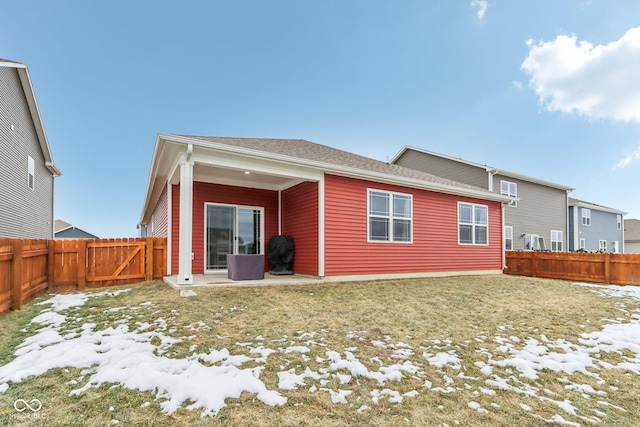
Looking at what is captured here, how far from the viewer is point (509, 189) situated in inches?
648

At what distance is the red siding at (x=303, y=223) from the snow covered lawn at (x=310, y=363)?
8.97 ft

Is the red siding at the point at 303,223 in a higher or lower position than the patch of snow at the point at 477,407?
higher

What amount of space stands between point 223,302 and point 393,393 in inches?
130

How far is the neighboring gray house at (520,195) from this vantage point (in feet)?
52.4

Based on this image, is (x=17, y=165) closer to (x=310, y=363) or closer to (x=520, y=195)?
(x=310, y=363)

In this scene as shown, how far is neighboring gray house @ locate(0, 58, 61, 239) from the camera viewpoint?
9.30m

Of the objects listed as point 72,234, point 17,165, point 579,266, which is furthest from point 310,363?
point 72,234

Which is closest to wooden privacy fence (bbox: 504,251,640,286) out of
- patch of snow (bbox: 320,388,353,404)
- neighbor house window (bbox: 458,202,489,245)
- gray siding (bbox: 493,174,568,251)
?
neighbor house window (bbox: 458,202,489,245)

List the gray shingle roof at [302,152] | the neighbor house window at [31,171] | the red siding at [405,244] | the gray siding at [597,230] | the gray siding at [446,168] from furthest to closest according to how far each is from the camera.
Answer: the gray siding at [597,230] → the gray siding at [446,168] → the neighbor house window at [31,171] → the red siding at [405,244] → the gray shingle roof at [302,152]

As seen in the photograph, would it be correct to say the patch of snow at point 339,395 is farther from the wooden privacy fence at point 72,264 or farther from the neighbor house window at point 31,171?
the neighbor house window at point 31,171

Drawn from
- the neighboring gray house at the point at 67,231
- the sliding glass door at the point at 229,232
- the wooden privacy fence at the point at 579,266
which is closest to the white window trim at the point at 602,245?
the wooden privacy fence at the point at 579,266

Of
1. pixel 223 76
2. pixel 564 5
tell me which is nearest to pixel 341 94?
pixel 223 76

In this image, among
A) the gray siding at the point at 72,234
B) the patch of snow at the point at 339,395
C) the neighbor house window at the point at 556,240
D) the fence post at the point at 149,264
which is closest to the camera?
the patch of snow at the point at 339,395

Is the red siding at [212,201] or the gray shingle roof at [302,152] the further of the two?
the red siding at [212,201]
